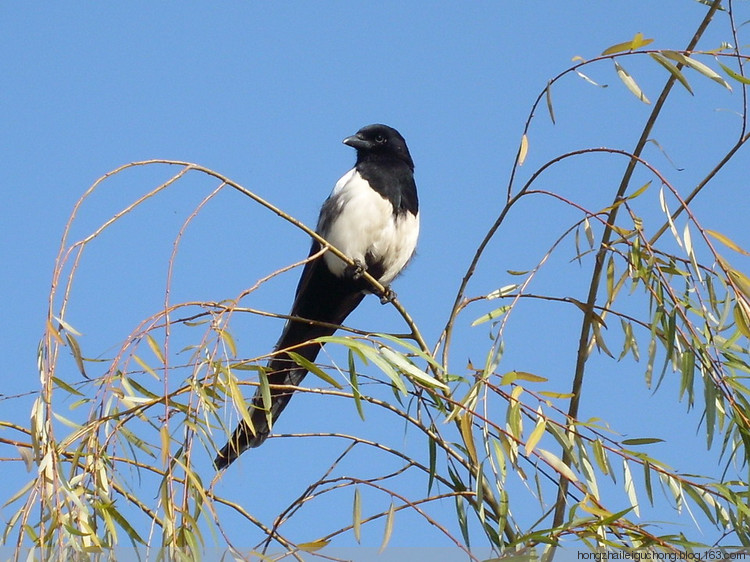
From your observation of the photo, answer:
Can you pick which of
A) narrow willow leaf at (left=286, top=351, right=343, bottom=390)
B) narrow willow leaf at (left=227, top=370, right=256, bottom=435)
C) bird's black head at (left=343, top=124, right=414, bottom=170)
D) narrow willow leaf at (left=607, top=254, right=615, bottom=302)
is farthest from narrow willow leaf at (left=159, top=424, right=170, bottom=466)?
bird's black head at (left=343, top=124, right=414, bottom=170)

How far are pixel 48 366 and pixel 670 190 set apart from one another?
1245 millimetres

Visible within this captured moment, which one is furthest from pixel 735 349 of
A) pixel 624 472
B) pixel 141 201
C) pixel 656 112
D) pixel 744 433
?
pixel 141 201

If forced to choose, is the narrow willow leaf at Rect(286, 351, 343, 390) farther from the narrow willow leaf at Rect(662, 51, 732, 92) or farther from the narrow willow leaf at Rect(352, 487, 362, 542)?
the narrow willow leaf at Rect(662, 51, 732, 92)

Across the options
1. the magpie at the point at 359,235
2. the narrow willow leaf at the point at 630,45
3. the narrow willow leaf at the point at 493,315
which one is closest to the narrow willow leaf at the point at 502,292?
the narrow willow leaf at the point at 493,315

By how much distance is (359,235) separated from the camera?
3.94 meters

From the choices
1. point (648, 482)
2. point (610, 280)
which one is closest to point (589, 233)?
point (610, 280)

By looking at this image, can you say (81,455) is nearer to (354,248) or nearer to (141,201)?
(141,201)

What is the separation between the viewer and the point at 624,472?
87.0 inches

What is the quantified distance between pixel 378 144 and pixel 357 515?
2429 millimetres

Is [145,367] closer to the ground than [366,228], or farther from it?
closer to the ground

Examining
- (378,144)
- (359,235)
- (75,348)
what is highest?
(378,144)

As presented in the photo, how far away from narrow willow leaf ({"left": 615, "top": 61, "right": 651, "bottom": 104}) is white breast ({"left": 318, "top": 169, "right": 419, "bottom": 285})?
184cm

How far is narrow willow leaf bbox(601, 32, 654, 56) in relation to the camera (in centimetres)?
209

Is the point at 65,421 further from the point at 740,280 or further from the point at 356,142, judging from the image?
the point at 356,142
